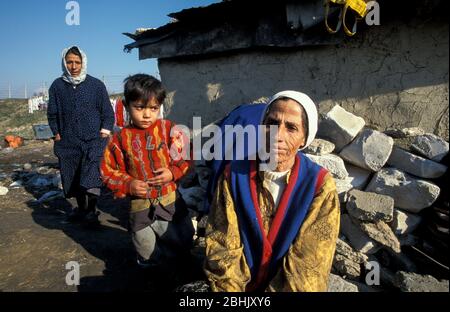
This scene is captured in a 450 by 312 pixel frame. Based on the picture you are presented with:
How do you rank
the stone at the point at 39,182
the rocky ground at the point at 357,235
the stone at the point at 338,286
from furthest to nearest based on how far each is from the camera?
the stone at the point at 39,182 → the rocky ground at the point at 357,235 → the stone at the point at 338,286

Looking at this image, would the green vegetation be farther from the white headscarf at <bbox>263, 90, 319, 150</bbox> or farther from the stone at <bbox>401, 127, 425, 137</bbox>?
the white headscarf at <bbox>263, 90, 319, 150</bbox>

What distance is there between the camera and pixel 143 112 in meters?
2.38

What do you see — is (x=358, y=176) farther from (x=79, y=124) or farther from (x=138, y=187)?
(x=79, y=124)

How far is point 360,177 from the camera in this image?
11.6ft

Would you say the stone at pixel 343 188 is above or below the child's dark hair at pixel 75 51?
below

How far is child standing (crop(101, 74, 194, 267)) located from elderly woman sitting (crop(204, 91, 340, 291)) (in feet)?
2.44

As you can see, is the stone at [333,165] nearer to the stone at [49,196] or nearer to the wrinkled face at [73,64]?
the wrinkled face at [73,64]

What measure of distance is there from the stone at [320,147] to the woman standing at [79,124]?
2.59 meters

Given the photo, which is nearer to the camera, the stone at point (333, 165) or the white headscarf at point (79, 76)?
the stone at point (333, 165)

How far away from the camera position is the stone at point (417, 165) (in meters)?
3.16

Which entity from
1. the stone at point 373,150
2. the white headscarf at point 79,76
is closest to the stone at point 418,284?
the stone at point 373,150

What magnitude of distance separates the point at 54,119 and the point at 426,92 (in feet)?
14.7

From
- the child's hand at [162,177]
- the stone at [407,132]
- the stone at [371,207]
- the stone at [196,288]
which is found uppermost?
the stone at [407,132]

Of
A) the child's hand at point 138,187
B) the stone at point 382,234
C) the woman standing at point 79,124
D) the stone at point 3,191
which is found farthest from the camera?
the stone at point 3,191
